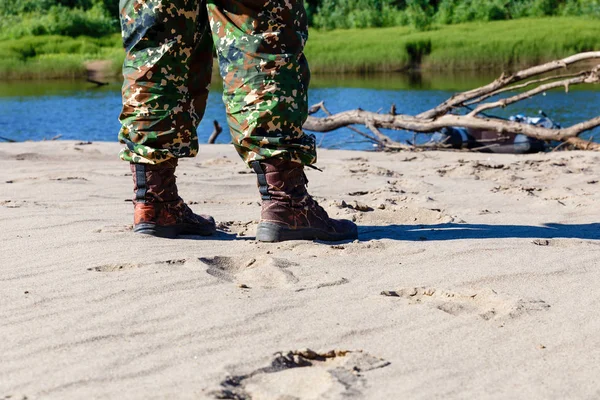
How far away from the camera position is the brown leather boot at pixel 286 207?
2920mm

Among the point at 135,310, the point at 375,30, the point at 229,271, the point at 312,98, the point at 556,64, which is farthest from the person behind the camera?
the point at 375,30

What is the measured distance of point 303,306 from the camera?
224 cm

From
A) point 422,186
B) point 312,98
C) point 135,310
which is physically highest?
point 135,310

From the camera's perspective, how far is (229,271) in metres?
2.61

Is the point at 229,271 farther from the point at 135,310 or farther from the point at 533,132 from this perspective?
the point at 533,132

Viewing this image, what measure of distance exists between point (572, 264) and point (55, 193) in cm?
243

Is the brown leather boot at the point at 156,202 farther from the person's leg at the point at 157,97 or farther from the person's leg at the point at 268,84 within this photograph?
the person's leg at the point at 268,84

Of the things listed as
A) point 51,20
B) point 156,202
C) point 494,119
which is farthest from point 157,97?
point 51,20

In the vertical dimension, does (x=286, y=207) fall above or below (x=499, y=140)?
above

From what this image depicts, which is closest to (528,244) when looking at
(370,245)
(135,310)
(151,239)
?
(370,245)

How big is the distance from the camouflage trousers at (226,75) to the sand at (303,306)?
0.34 metres

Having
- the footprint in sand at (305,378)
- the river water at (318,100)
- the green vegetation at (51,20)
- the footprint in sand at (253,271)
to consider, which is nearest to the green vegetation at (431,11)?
the green vegetation at (51,20)

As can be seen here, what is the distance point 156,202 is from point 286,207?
1.49 feet

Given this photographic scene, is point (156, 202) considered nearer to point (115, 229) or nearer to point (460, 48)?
point (115, 229)
